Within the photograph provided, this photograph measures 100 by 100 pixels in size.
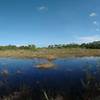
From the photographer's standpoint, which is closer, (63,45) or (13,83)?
(13,83)

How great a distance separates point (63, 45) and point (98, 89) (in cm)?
14901

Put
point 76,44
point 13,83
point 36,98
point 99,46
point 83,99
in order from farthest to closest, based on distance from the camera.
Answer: point 76,44 → point 99,46 → point 13,83 → point 36,98 → point 83,99

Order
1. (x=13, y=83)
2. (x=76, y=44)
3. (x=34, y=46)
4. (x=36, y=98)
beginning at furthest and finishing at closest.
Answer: (x=76, y=44), (x=34, y=46), (x=13, y=83), (x=36, y=98)

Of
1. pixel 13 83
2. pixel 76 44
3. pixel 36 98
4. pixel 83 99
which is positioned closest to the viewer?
pixel 83 99

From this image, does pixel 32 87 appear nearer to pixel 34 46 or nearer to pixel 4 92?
pixel 4 92

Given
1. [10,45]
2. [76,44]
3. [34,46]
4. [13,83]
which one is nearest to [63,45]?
[76,44]

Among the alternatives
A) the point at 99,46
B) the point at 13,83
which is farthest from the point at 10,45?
the point at 13,83

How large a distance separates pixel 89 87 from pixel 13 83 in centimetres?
835

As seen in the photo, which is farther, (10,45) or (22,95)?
(10,45)

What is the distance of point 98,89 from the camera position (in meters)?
15.1

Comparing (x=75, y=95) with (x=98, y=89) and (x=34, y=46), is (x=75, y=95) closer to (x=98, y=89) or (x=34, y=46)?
(x=98, y=89)

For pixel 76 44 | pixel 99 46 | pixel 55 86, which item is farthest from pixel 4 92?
pixel 76 44

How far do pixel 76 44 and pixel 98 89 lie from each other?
485 ft

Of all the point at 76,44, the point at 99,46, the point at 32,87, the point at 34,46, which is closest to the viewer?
the point at 32,87
